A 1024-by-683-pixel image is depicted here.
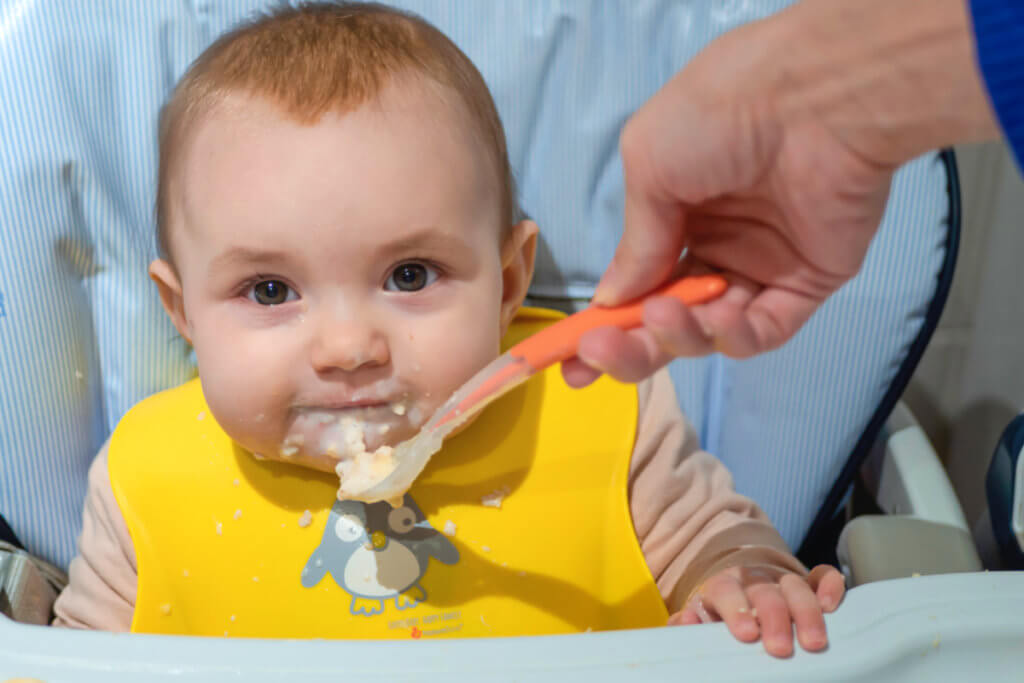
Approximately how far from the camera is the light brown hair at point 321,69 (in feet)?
2.66

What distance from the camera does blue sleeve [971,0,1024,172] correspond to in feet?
1.53

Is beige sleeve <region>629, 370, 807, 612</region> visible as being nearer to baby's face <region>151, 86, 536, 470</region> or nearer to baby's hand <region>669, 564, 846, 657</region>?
baby's hand <region>669, 564, 846, 657</region>

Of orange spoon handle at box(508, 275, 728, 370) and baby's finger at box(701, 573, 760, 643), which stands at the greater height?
orange spoon handle at box(508, 275, 728, 370)

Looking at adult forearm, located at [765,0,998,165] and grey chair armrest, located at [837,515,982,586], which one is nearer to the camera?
adult forearm, located at [765,0,998,165]

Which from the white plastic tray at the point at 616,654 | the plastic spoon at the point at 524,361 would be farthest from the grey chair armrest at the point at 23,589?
the plastic spoon at the point at 524,361

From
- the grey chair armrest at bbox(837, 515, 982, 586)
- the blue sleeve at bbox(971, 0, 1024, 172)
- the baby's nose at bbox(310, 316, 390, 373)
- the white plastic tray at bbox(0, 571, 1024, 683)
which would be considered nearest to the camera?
the blue sleeve at bbox(971, 0, 1024, 172)

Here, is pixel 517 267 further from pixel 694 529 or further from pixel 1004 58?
pixel 1004 58

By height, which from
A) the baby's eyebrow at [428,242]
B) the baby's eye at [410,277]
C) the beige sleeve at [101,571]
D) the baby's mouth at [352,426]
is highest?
the baby's eyebrow at [428,242]

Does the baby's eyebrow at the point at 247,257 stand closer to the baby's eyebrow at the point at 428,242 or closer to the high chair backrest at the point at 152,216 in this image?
the baby's eyebrow at the point at 428,242

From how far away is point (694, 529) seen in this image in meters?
0.95

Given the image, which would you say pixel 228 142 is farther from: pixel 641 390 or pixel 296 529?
pixel 641 390

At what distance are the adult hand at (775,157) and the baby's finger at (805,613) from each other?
0.19 m

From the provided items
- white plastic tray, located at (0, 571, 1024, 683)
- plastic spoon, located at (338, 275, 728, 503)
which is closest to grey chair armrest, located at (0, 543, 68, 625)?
white plastic tray, located at (0, 571, 1024, 683)

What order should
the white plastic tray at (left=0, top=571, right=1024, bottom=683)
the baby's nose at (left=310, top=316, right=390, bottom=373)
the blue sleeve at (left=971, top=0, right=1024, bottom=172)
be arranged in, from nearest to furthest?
the blue sleeve at (left=971, top=0, right=1024, bottom=172), the white plastic tray at (left=0, top=571, right=1024, bottom=683), the baby's nose at (left=310, top=316, right=390, bottom=373)
